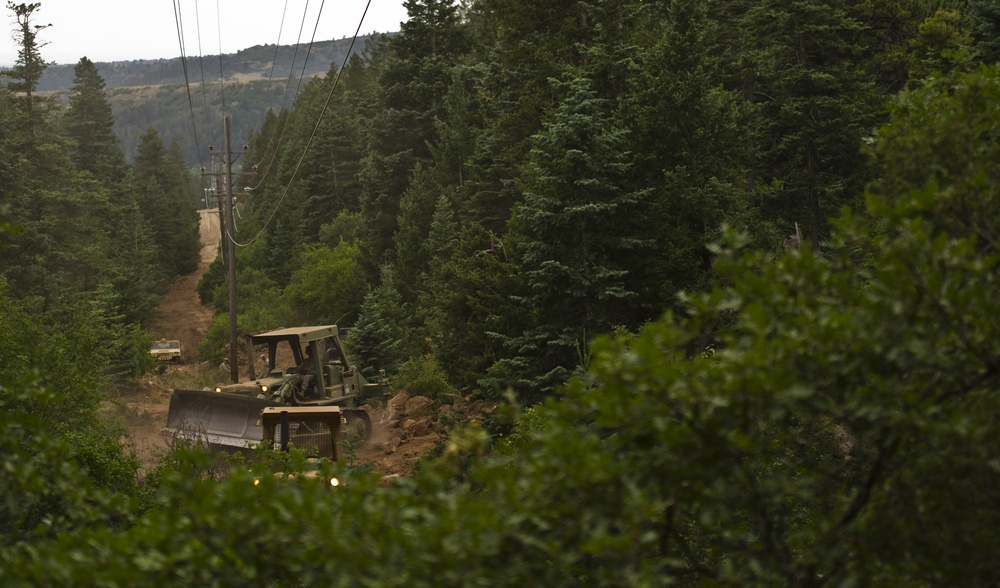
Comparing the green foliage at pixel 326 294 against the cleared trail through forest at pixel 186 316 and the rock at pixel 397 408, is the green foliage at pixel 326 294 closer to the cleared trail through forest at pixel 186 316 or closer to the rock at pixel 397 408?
the cleared trail through forest at pixel 186 316

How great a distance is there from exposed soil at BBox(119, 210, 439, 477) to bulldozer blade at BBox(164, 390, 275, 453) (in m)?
0.80

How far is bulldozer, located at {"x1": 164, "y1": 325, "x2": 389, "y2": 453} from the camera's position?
821 inches

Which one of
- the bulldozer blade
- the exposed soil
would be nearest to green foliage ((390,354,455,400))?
the exposed soil

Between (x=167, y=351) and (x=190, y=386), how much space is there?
433 inches

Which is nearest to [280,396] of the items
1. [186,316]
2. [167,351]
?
[167,351]

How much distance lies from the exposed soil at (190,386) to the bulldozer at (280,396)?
0.74 metres

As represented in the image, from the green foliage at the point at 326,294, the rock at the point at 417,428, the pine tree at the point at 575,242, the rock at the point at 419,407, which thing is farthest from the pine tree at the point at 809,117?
the green foliage at the point at 326,294

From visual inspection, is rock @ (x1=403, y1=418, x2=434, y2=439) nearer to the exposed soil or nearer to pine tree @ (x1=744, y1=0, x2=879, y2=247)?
the exposed soil

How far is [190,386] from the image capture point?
125 ft

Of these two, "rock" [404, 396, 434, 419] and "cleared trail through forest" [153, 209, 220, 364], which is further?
"cleared trail through forest" [153, 209, 220, 364]

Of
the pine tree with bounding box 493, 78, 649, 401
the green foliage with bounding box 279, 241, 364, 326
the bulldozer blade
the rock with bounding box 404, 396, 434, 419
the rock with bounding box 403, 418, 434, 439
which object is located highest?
the pine tree with bounding box 493, 78, 649, 401

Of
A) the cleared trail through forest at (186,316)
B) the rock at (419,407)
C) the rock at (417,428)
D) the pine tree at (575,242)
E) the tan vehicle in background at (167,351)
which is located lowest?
the cleared trail through forest at (186,316)

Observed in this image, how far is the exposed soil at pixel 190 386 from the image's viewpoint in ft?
72.1

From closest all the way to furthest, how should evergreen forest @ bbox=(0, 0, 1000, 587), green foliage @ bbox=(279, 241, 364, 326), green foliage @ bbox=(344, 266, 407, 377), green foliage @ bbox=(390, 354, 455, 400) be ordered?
evergreen forest @ bbox=(0, 0, 1000, 587)
green foliage @ bbox=(390, 354, 455, 400)
green foliage @ bbox=(344, 266, 407, 377)
green foliage @ bbox=(279, 241, 364, 326)
